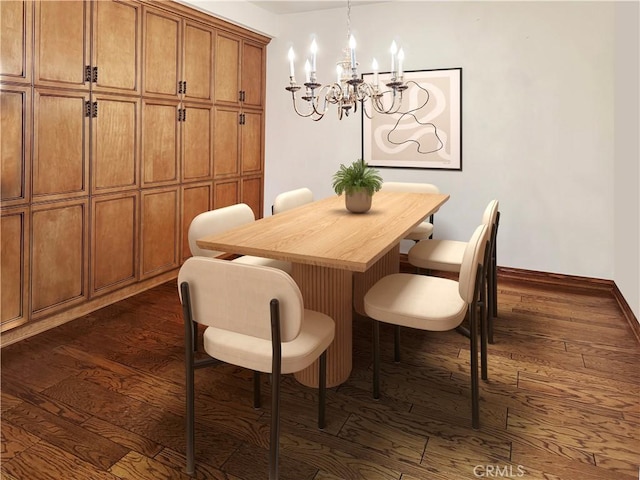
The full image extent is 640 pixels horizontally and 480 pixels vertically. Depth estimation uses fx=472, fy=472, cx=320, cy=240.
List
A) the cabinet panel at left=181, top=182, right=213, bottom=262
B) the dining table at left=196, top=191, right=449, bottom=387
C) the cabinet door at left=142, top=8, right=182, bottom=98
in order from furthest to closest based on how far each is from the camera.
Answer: the cabinet panel at left=181, top=182, right=213, bottom=262, the cabinet door at left=142, top=8, right=182, bottom=98, the dining table at left=196, top=191, right=449, bottom=387

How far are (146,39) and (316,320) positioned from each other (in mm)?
2664

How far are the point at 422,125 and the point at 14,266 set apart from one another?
328cm

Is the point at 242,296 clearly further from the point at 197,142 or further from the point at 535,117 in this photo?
the point at 535,117

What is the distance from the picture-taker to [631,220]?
3.14 meters

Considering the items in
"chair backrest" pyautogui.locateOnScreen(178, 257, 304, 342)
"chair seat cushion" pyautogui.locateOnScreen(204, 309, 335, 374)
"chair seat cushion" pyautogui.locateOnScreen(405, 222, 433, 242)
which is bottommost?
"chair seat cushion" pyautogui.locateOnScreen(204, 309, 335, 374)

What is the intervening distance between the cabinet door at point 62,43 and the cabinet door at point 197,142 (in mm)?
1001

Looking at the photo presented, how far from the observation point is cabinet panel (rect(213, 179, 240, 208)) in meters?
4.33

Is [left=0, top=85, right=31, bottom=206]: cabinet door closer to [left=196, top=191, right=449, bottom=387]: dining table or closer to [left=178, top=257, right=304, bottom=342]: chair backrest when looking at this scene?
[left=196, top=191, right=449, bottom=387]: dining table

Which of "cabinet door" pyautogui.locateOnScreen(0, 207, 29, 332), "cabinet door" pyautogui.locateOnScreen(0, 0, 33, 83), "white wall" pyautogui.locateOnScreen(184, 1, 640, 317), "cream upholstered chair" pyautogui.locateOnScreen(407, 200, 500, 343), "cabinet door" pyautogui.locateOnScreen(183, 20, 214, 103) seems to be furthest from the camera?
"cabinet door" pyautogui.locateOnScreen(183, 20, 214, 103)

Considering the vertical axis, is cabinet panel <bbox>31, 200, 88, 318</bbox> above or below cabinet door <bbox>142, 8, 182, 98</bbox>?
below

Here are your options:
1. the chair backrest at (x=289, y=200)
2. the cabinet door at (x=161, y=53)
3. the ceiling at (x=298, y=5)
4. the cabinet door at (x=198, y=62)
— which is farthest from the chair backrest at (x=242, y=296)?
the ceiling at (x=298, y=5)

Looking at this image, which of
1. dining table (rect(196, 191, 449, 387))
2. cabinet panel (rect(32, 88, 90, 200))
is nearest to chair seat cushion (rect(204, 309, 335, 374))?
dining table (rect(196, 191, 449, 387))

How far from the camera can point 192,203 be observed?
13.3ft

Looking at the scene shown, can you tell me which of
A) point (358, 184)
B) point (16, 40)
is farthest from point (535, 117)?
point (16, 40)
